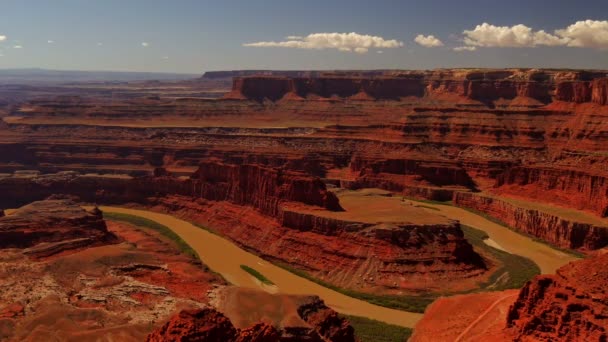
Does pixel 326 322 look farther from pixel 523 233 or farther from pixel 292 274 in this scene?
pixel 523 233

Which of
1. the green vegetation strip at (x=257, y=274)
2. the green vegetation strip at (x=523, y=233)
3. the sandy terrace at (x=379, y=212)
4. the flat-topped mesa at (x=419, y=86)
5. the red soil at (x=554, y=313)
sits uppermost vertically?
the flat-topped mesa at (x=419, y=86)

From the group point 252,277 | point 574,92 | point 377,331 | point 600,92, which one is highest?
point 600,92

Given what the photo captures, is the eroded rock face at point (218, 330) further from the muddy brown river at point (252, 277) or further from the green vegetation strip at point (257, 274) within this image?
the green vegetation strip at point (257, 274)

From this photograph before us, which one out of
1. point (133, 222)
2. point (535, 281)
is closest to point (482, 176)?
point (133, 222)

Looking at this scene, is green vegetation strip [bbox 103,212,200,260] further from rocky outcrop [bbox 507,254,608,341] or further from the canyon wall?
rocky outcrop [bbox 507,254,608,341]

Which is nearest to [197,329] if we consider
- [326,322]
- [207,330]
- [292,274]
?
[207,330]

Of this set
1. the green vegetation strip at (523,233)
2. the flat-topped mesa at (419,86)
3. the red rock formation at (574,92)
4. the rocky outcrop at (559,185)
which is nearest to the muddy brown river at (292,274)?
the green vegetation strip at (523,233)

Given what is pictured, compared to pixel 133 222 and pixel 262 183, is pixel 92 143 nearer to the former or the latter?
pixel 133 222
